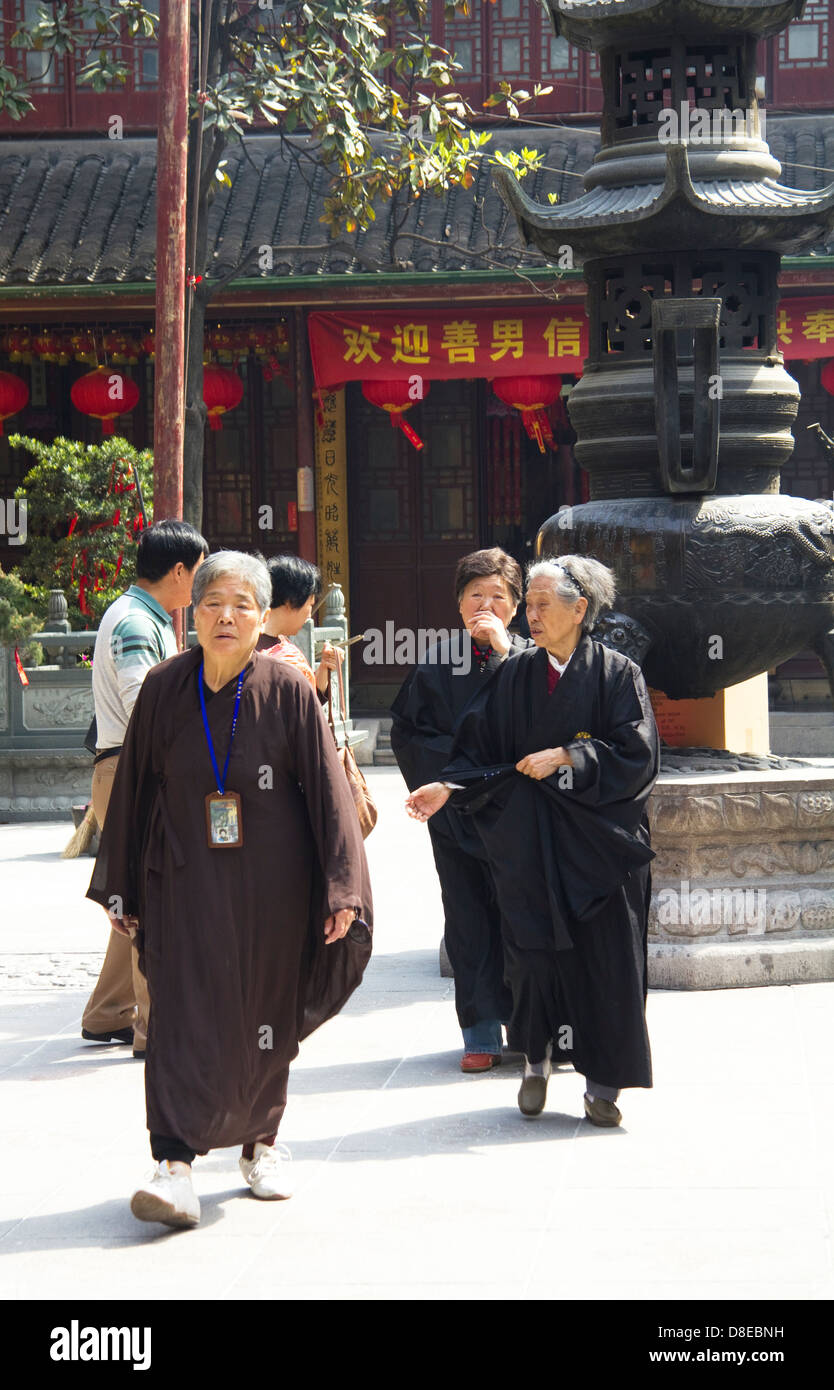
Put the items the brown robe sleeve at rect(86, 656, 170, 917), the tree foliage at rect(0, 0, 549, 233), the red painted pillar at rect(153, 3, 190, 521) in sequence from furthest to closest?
the tree foliage at rect(0, 0, 549, 233), the red painted pillar at rect(153, 3, 190, 521), the brown robe sleeve at rect(86, 656, 170, 917)

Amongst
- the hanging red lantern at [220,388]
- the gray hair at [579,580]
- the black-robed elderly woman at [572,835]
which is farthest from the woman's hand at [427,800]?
the hanging red lantern at [220,388]

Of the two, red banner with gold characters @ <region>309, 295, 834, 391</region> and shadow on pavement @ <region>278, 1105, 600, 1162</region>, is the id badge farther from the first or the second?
red banner with gold characters @ <region>309, 295, 834, 391</region>

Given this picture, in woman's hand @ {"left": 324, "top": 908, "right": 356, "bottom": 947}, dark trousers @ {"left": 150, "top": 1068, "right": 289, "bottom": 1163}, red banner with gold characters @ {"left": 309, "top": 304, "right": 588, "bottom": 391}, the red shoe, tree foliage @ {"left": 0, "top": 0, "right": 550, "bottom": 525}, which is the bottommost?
the red shoe

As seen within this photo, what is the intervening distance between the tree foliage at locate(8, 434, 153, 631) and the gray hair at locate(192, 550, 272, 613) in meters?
7.95

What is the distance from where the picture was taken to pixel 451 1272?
3611 millimetres

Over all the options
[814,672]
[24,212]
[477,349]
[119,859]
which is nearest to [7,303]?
[24,212]

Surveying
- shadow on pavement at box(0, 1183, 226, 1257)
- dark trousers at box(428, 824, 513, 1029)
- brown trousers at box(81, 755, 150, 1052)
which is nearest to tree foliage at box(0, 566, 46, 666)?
brown trousers at box(81, 755, 150, 1052)

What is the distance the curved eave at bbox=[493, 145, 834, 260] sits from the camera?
6.55 m

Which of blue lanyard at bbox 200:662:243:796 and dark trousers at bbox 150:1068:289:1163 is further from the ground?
blue lanyard at bbox 200:662:243:796

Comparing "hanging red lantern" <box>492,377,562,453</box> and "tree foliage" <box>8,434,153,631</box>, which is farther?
"hanging red lantern" <box>492,377,562,453</box>

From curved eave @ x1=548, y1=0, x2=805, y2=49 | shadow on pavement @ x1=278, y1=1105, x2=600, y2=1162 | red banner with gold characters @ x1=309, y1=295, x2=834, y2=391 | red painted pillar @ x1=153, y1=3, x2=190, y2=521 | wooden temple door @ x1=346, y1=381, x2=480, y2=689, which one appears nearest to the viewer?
shadow on pavement @ x1=278, y1=1105, x2=600, y2=1162

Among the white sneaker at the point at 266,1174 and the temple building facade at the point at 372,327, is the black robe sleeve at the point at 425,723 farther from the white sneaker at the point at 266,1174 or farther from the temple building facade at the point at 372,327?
the temple building facade at the point at 372,327

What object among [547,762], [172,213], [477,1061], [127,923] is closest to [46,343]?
[172,213]

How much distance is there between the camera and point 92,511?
1214 centimetres
